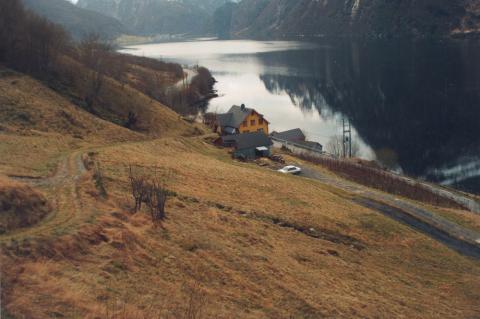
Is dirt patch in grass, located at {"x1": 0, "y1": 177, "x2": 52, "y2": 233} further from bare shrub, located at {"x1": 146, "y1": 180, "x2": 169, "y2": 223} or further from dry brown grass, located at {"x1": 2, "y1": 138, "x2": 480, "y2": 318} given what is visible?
bare shrub, located at {"x1": 146, "y1": 180, "x2": 169, "y2": 223}

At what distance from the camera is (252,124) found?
301ft

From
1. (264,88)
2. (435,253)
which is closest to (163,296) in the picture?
(435,253)

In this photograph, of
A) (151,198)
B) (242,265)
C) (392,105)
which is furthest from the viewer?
(392,105)

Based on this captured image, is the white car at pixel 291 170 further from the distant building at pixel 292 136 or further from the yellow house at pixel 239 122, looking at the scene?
the distant building at pixel 292 136

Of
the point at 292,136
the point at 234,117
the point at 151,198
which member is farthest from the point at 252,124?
the point at 151,198

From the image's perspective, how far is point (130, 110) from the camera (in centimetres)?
7400

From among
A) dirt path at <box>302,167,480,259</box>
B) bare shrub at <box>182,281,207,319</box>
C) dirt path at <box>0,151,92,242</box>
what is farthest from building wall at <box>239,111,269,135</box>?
bare shrub at <box>182,281,207,319</box>

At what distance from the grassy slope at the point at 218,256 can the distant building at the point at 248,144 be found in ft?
75.1

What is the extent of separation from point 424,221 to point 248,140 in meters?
33.6

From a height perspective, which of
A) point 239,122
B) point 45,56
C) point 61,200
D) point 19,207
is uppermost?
point 45,56

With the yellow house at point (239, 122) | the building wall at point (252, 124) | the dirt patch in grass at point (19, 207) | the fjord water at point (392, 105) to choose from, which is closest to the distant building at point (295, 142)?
the building wall at point (252, 124)

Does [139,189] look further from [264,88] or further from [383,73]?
[383,73]

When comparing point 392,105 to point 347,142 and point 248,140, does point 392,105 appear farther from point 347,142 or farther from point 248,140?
point 248,140

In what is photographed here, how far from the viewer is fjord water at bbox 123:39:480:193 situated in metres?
84.1
